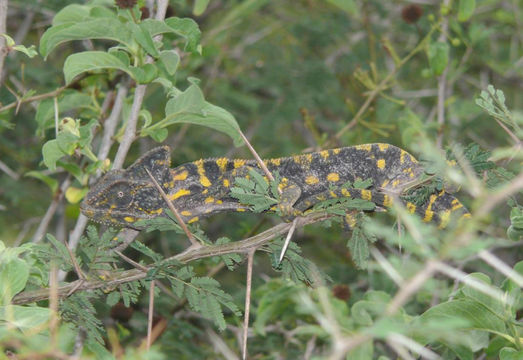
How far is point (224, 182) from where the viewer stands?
13.3 ft

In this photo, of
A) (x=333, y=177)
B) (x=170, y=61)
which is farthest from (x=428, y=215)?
(x=170, y=61)

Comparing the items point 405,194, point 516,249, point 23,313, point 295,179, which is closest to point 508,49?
point 516,249

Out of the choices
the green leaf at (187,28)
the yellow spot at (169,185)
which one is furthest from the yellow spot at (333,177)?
the green leaf at (187,28)

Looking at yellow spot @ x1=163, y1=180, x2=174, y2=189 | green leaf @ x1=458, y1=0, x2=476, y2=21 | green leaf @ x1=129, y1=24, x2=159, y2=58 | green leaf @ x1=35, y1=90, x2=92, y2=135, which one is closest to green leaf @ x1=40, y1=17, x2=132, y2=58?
green leaf @ x1=129, y1=24, x2=159, y2=58

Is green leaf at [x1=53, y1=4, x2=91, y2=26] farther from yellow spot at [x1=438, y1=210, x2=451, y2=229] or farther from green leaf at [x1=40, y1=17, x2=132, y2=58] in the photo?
yellow spot at [x1=438, y1=210, x2=451, y2=229]

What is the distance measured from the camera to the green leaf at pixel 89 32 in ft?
9.96

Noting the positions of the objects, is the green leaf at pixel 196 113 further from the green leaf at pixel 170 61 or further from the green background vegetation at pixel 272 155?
the green leaf at pixel 170 61

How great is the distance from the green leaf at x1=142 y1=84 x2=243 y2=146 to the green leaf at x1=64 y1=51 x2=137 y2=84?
0.81 ft

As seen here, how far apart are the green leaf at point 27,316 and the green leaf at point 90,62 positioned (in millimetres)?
1269

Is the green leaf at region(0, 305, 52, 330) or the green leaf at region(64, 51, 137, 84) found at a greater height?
the green leaf at region(64, 51, 137, 84)

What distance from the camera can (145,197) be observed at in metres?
3.86

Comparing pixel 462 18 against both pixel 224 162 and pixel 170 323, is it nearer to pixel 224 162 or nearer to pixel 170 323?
pixel 224 162

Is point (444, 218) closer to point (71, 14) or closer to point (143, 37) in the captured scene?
point (143, 37)

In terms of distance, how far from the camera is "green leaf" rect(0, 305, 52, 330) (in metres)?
2.15
